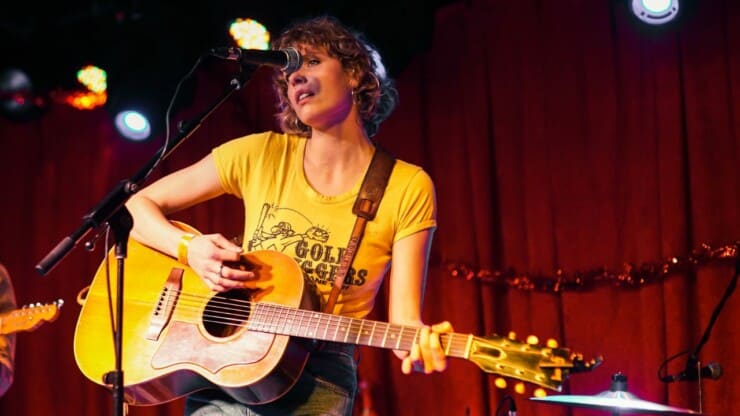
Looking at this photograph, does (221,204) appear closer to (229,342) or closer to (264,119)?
(264,119)

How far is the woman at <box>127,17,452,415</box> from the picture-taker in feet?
10.3

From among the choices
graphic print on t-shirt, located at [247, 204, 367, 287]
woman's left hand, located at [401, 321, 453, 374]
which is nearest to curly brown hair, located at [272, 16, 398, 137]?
graphic print on t-shirt, located at [247, 204, 367, 287]

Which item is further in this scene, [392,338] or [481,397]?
[481,397]

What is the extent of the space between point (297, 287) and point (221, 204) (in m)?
3.91

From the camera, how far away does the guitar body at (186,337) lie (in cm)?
295

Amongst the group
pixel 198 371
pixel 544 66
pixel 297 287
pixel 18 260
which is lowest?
pixel 198 371

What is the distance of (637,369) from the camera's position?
17.2 feet

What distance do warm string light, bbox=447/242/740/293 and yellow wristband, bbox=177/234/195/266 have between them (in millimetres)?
2755

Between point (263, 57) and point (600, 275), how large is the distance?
3.10 metres

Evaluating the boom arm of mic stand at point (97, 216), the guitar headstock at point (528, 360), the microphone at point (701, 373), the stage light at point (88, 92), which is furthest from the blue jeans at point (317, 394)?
the stage light at point (88, 92)

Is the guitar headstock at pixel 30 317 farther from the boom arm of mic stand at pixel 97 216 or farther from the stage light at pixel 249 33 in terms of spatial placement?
the stage light at pixel 249 33

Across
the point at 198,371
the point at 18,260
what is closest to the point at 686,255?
the point at 198,371

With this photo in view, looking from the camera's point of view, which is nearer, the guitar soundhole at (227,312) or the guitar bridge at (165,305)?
the guitar soundhole at (227,312)

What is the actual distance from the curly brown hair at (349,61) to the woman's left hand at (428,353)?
47.1 inches
